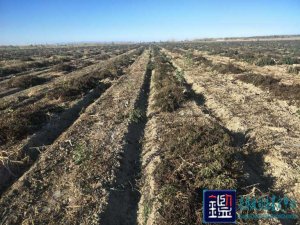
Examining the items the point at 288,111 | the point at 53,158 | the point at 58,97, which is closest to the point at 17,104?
the point at 58,97

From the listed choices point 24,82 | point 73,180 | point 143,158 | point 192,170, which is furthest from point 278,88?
point 24,82

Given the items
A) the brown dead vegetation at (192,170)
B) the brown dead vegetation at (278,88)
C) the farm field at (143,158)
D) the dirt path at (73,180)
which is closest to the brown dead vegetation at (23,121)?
the farm field at (143,158)

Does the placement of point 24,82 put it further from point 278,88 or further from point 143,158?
point 278,88

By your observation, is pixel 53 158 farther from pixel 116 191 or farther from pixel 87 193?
pixel 116 191

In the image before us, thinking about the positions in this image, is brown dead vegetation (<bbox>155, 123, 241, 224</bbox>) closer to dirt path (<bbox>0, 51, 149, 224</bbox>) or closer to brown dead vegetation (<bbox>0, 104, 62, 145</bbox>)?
dirt path (<bbox>0, 51, 149, 224</bbox>)

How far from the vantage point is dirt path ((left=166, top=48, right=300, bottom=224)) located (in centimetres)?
483

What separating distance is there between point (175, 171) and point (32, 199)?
12.1 feet

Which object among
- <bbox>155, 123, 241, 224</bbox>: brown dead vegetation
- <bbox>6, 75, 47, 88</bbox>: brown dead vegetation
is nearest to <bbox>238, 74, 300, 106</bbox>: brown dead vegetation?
<bbox>155, 123, 241, 224</bbox>: brown dead vegetation

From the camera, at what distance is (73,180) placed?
4816 millimetres

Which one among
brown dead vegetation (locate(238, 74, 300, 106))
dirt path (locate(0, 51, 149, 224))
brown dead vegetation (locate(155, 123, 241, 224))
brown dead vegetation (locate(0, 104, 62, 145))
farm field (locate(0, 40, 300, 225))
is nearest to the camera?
brown dead vegetation (locate(155, 123, 241, 224))

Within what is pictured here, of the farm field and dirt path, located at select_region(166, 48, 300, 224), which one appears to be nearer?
the farm field

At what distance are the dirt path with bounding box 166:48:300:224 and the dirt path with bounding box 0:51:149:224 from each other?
381 cm

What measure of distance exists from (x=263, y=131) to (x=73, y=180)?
713 cm

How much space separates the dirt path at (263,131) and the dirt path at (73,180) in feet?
12.5
